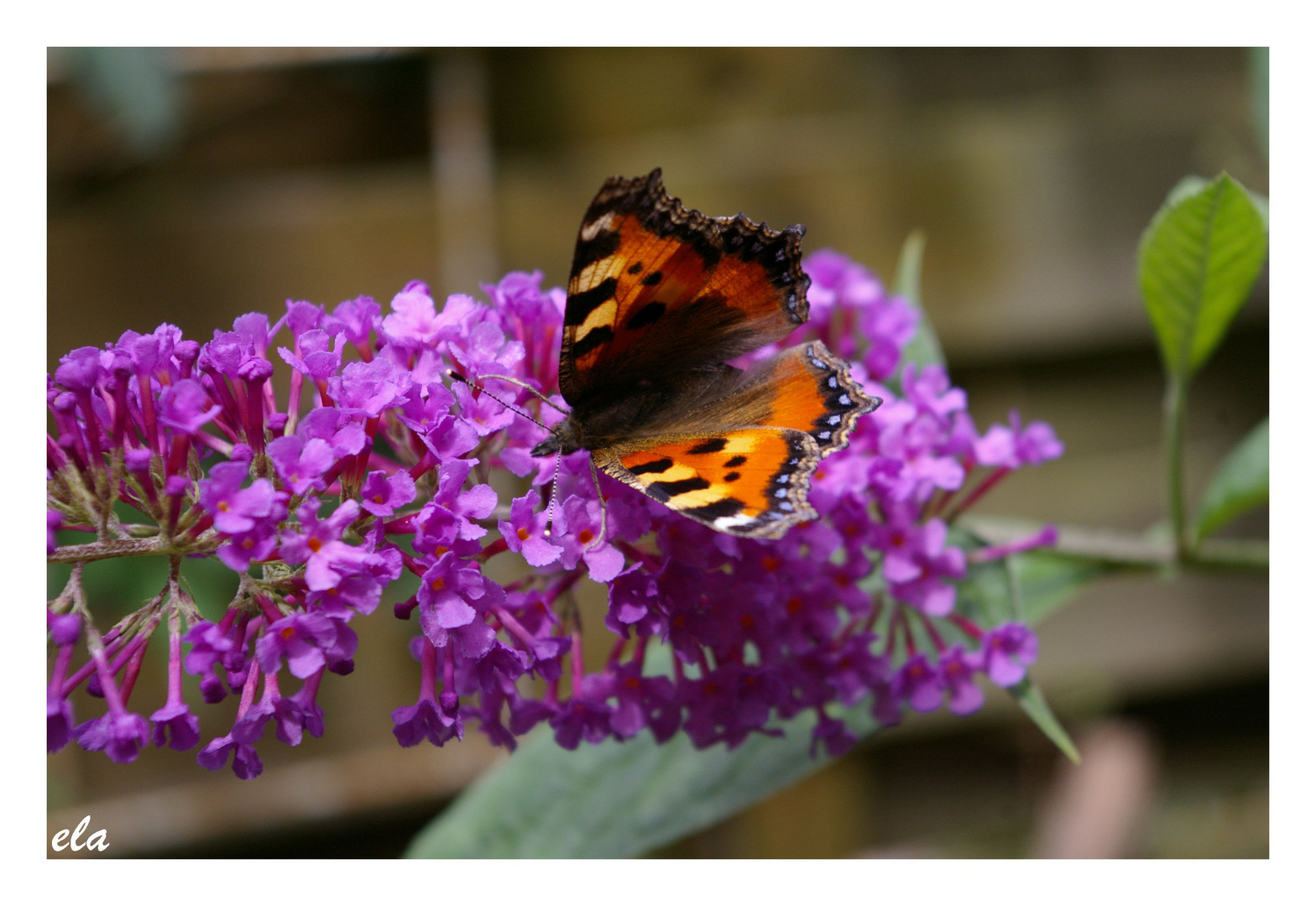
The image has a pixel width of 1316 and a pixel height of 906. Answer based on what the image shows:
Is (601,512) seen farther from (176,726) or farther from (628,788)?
(628,788)

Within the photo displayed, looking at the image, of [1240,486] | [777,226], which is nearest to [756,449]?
[1240,486]

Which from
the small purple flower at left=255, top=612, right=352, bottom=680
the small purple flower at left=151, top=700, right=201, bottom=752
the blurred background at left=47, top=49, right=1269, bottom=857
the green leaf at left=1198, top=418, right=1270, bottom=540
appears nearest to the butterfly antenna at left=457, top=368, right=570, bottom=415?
the small purple flower at left=255, top=612, right=352, bottom=680

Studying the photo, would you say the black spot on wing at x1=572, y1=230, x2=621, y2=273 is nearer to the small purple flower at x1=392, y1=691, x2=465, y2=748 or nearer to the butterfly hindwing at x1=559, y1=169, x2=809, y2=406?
the butterfly hindwing at x1=559, y1=169, x2=809, y2=406

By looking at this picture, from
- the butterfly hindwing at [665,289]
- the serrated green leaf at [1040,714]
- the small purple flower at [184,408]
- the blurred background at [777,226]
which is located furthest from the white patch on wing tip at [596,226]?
the blurred background at [777,226]

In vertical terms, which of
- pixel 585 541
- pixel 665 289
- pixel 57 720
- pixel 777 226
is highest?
pixel 777 226

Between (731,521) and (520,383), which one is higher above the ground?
(520,383)

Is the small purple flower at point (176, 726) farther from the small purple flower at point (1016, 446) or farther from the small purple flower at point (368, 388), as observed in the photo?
the small purple flower at point (1016, 446)

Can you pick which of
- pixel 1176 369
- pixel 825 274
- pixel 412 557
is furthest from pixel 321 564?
pixel 1176 369
